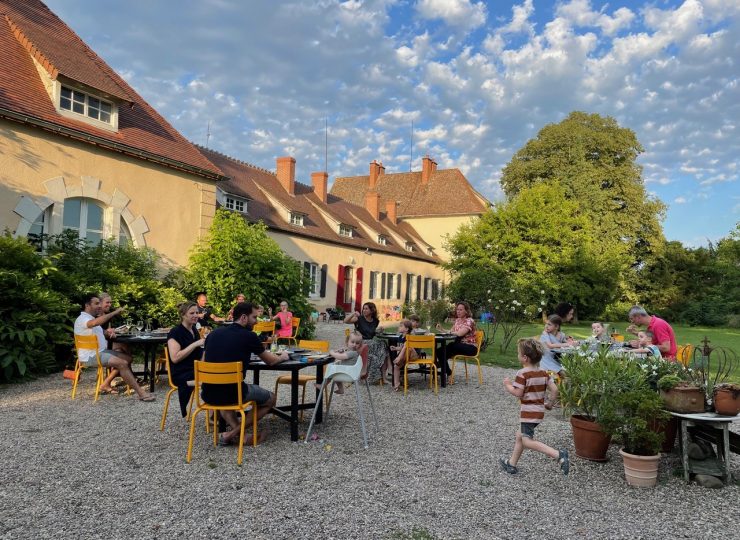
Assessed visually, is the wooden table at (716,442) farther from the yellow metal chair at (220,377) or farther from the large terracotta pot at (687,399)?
the yellow metal chair at (220,377)

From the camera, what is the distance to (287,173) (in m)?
26.3

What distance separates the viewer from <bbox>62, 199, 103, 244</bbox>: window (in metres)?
11.6

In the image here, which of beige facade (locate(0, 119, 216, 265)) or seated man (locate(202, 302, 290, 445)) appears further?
beige facade (locate(0, 119, 216, 265))

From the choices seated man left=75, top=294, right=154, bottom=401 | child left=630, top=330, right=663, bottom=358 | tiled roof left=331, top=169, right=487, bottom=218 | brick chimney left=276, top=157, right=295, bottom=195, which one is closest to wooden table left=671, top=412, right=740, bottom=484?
child left=630, top=330, right=663, bottom=358

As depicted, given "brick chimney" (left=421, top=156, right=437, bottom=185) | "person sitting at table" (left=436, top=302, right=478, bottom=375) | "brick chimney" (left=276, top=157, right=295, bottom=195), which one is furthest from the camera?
"brick chimney" (left=421, top=156, right=437, bottom=185)

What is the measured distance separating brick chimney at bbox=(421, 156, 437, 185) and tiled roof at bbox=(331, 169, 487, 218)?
0.88ft

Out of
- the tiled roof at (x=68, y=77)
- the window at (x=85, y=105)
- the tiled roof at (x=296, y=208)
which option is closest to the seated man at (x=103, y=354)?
the tiled roof at (x=68, y=77)

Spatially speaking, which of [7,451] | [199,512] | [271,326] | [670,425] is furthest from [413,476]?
[271,326]

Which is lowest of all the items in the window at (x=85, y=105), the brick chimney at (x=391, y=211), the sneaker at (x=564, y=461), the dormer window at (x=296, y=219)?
the sneaker at (x=564, y=461)

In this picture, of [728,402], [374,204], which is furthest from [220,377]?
[374,204]

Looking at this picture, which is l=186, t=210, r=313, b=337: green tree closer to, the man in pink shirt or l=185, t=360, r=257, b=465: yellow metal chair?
l=185, t=360, r=257, b=465: yellow metal chair

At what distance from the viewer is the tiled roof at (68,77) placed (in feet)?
36.0

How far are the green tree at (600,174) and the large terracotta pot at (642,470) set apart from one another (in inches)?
1105

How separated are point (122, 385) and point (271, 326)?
314 centimetres
